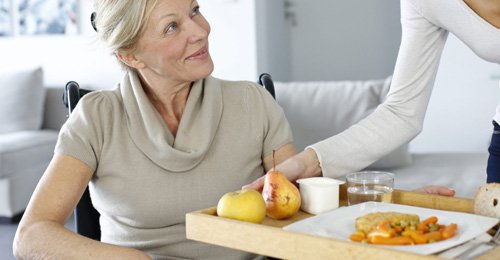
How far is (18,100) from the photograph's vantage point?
16.7ft

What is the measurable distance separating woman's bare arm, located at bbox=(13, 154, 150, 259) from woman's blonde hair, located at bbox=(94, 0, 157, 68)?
0.32 meters

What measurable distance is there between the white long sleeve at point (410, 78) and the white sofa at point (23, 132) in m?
3.24

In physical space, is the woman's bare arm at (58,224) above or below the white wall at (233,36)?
below

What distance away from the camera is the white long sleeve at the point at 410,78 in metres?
1.69

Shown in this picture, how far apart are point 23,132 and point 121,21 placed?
11.2 ft

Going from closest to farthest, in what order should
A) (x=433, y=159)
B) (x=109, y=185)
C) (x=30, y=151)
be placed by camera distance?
(x=109, y=185) → (x=433, y=159) → (x=30, y=151)

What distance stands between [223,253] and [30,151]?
3.15 m

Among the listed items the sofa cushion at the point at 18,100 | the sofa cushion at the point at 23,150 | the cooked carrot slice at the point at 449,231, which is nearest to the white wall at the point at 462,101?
the sofa cushion at the point at 23,150

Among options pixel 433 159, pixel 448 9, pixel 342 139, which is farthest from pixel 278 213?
pixel 433 159

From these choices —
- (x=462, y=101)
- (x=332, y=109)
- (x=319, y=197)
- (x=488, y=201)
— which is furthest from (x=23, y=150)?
(x=488, y=201)

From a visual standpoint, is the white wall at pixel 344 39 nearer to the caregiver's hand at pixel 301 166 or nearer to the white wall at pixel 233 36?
the white wall at pixel 233 36

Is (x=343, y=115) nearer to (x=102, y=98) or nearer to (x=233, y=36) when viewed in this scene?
(x=233, y=36)

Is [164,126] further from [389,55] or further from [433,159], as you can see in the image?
[389,55]

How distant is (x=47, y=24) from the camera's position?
5.52 m
